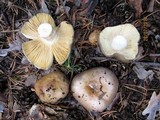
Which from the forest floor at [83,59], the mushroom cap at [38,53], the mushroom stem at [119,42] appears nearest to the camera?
the mushroom stem at [119,42]

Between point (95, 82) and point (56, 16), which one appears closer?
point (95, 82)

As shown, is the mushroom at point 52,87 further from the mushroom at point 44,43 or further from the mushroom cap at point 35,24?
the mushroom cap at point 35,24

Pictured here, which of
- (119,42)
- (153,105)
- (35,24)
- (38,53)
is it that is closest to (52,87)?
(38,53)

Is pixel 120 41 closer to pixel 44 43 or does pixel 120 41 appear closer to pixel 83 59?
pixel 83 59

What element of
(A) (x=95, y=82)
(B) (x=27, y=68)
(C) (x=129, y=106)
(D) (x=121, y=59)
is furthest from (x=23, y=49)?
(C) (x=129, y=106)

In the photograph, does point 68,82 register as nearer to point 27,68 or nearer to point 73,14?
point 27,68

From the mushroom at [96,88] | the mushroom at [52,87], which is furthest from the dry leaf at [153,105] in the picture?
the mushroom at [52,87]

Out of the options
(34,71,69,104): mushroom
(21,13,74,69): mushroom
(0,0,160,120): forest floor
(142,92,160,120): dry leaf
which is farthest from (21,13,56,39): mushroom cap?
(142,92,160,120): dry leaf
